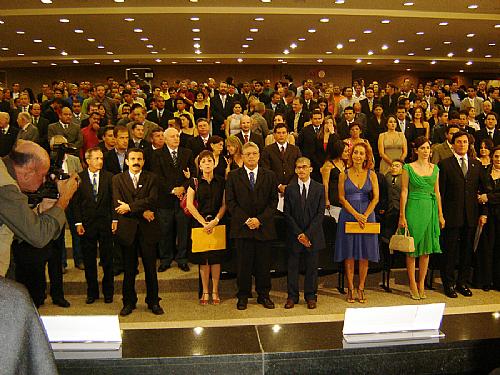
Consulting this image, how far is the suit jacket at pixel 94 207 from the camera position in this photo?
5832mm

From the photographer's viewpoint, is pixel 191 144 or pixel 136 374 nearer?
pixel 136 374

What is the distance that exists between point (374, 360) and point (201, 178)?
4.11 m

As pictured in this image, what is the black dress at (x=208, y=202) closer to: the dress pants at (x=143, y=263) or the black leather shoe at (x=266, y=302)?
the dress pants at (x=143, y=263)

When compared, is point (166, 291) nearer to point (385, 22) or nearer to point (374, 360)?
point (374, 360)

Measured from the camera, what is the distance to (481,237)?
6.37m

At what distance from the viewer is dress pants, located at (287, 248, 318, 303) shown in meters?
5.76

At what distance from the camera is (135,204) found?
17.9ft

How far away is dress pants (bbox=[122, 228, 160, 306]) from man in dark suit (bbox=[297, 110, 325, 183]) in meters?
2.98

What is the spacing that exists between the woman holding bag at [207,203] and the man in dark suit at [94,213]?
3.01ft

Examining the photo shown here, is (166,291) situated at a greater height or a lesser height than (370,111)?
lesser

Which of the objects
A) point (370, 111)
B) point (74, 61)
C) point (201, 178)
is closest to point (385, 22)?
point (370, 111)

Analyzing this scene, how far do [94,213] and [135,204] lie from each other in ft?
2.13

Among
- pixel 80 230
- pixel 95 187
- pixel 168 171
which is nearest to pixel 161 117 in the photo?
pixel 168 171

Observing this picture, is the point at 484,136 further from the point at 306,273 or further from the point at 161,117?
the point at 161,117
